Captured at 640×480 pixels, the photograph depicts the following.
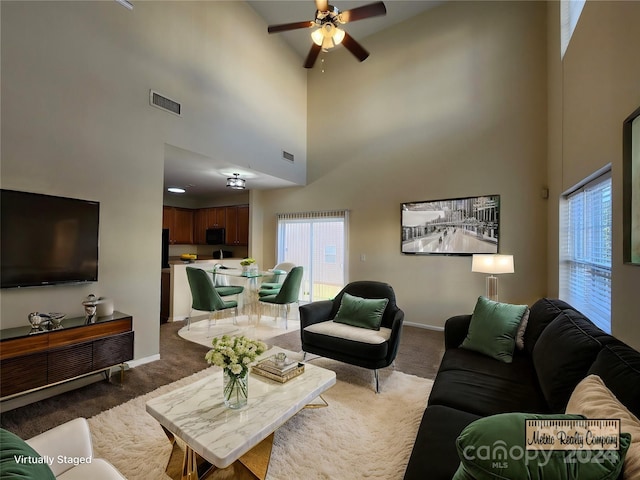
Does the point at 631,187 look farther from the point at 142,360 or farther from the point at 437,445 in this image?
the point at 142,360

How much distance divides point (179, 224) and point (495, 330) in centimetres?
703

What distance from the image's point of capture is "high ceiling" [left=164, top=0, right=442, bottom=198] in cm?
434

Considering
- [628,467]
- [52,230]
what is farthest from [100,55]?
[628,467]

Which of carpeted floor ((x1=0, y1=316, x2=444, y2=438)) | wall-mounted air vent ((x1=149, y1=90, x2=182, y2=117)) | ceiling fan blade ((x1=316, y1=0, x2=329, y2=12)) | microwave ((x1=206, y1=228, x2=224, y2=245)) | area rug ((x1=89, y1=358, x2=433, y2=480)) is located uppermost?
ceiling fan blade ((x1=316, y1=0, x2=329, y2=12))

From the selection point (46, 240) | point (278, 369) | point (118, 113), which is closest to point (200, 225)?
point (118, 113)

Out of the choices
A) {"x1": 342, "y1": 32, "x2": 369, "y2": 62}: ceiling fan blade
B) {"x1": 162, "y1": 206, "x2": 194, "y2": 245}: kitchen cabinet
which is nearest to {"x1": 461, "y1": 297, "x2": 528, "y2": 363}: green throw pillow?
{"x1": 342, "y1": 32, "x2": 369, "y2": 62}: ceiling fan blade

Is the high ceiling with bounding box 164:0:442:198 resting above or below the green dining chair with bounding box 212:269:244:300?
above

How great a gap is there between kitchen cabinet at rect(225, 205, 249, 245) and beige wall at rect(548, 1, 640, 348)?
5.74m

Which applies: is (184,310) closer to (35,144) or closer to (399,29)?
(35,144)

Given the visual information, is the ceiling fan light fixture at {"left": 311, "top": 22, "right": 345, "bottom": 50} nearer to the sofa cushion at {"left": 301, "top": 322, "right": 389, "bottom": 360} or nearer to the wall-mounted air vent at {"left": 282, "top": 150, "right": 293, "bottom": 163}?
the wall-mounted air vent at {"left": 282, "top": 150, "right": 293, "bottom": 163}

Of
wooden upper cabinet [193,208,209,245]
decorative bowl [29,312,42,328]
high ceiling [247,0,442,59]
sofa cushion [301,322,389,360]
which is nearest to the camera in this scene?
decorative bowl [29,312,42,328]

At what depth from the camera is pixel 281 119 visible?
17.5 ft

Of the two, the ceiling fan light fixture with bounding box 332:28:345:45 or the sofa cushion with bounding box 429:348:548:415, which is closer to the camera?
the sofa cushion with bounding box 429:348:548:415

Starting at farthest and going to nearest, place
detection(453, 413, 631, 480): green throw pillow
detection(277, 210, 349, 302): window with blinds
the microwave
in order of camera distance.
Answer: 1. the microwave
2. detection(277, 210, 349, 302): window with blinds
3. detection(453, 413, 631, 480): green throw pillow
